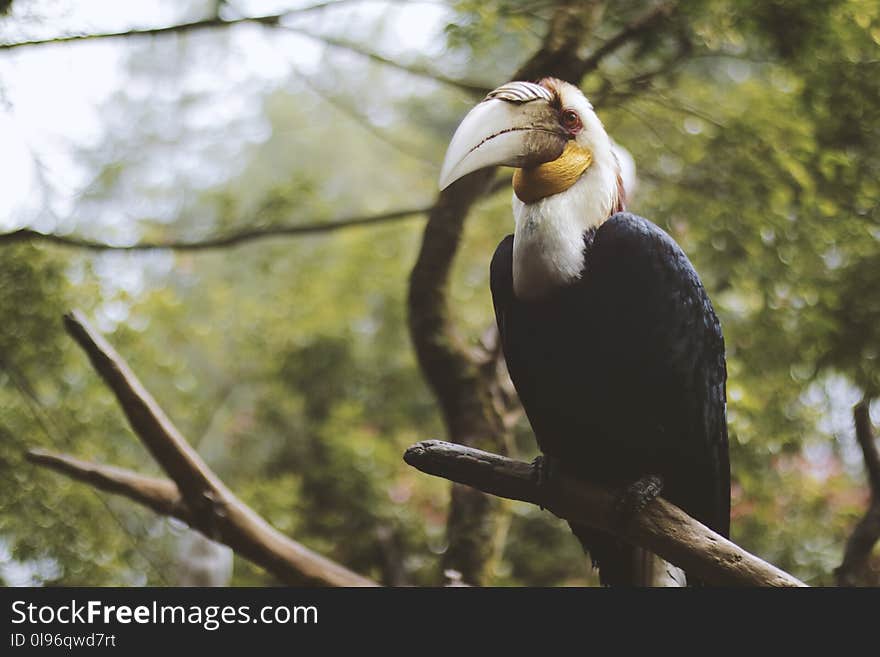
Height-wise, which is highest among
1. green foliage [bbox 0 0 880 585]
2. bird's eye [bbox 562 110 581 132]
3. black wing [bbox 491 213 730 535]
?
bird's eye [bbox 562 110 581 132]

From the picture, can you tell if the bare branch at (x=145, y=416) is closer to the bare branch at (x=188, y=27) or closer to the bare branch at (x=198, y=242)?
the bare branch at (x=198, y=242)

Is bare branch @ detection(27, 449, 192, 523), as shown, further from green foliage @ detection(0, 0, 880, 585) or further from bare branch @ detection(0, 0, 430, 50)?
bare branch @ detection(0, 0, 430, 50)

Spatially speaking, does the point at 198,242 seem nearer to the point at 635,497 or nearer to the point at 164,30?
the point at 164,30

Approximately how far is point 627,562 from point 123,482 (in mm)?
1431

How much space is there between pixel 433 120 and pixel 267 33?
3.28m

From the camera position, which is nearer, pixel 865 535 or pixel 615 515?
pixel 615 515

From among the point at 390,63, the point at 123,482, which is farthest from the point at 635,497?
the point at 390,63

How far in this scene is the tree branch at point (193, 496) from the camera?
2244 millimetres

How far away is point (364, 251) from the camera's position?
188 inches

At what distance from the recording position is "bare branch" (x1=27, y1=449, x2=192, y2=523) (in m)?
2.43

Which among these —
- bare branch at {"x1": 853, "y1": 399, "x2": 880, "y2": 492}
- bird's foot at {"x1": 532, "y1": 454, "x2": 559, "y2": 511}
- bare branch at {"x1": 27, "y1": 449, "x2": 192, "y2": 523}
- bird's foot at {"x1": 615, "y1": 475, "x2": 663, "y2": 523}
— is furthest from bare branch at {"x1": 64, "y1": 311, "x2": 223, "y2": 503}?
bare branch at {"x1": 853, "y1": 399, "x2": 880, "y2": 492}

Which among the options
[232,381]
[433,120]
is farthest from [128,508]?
[433,120]

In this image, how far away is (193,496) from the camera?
2361 millimetres

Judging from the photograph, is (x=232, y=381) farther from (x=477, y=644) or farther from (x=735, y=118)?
(x=477, y=644)
